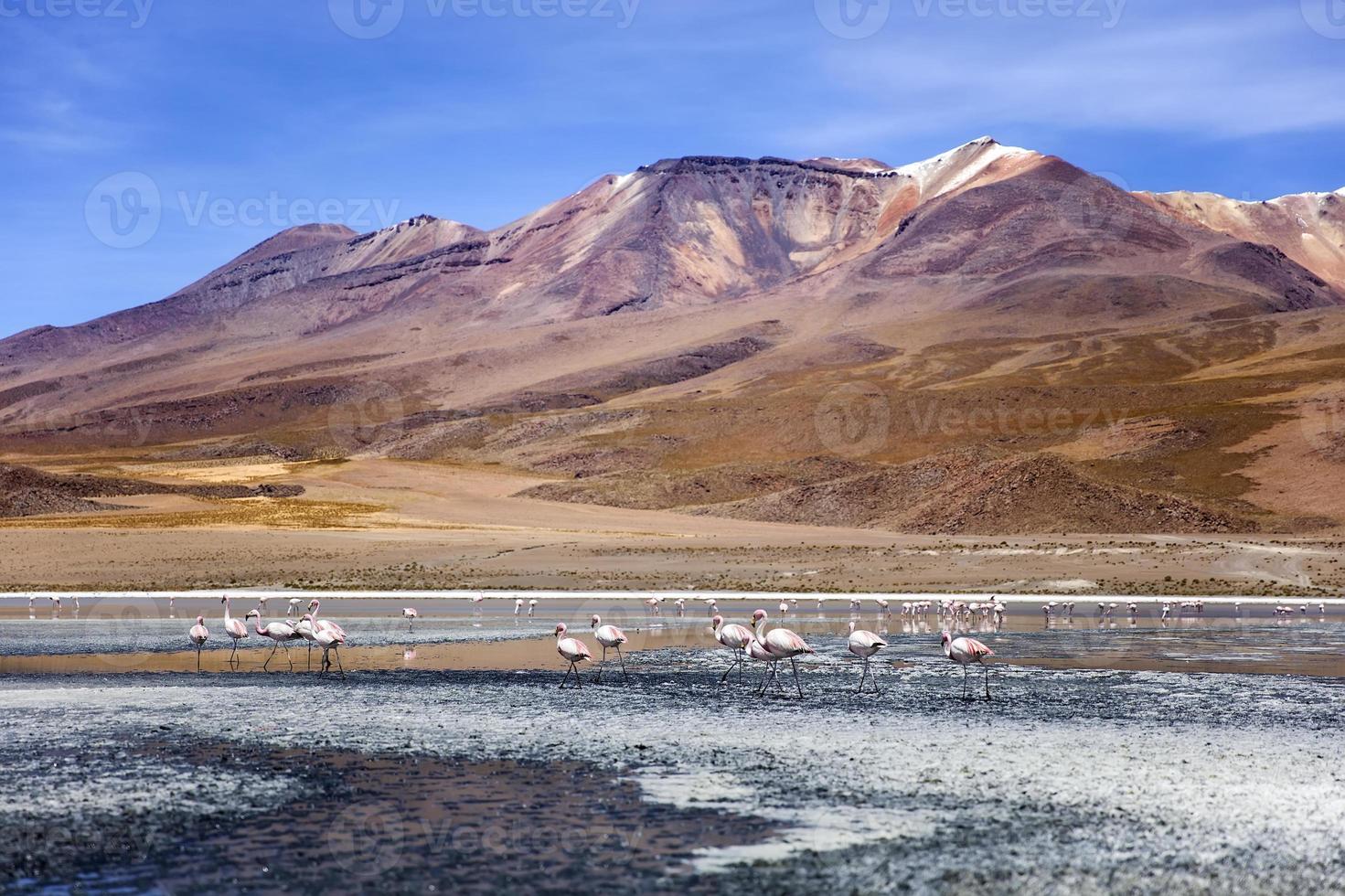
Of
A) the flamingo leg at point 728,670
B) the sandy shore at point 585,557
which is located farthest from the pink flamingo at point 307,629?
the sandy shore at point 585,557

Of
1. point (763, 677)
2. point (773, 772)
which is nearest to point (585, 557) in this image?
point (763, 677)

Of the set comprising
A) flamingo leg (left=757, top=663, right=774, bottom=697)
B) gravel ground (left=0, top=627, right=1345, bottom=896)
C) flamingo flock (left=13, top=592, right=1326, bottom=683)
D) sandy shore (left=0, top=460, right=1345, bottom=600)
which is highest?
sandy shore (left=0, top=460, right=1345, bottom=600)

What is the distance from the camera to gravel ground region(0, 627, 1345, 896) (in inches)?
431

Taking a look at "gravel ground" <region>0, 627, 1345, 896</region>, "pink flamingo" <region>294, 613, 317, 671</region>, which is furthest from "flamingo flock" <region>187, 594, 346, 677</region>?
"gravel ground" <region>0, 627, 1345, 896</region>

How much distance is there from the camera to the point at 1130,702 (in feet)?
65.6

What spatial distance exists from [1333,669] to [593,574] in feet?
95.0

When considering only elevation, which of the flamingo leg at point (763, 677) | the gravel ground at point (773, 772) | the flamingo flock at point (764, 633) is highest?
the flamingo flock at point (764, 633)

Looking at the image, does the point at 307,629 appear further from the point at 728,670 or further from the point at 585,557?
the point at 585,557

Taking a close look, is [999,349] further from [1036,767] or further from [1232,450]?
[1036,767]

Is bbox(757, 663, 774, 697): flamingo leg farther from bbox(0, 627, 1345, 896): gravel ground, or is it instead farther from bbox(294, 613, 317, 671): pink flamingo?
bbox(294, 613, 317, 671): pink flamingo

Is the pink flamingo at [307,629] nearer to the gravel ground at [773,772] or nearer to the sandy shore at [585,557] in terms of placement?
the gravel ground at [773,772]

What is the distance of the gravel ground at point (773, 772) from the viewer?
431 inches

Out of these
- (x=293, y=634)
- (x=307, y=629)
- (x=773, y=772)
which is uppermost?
(x=307, y=629)

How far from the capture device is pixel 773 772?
14.9 m
